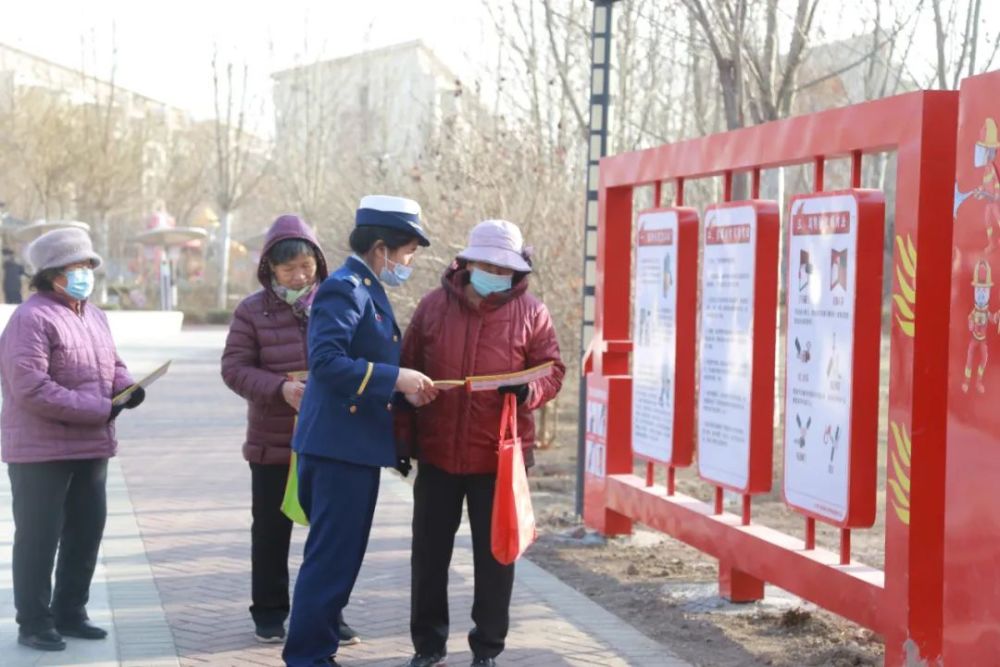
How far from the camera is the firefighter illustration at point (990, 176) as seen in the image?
5043 millimetres

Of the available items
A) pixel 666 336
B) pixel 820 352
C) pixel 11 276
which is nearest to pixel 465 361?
pixel 820 352

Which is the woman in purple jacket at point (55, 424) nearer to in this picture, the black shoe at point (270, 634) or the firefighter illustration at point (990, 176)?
the black shoe at point (270, 634)

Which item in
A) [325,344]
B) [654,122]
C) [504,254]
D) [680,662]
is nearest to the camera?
Result: [325,344]

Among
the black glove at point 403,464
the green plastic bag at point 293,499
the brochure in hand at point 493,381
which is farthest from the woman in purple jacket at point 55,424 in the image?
the brochure in hand at point 493,381

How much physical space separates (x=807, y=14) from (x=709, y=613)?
581 cm

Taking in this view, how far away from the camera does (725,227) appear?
755 centimetres

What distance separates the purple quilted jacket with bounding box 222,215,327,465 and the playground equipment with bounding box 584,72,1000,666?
211 centimetres

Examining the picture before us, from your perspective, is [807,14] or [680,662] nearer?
[680,662]

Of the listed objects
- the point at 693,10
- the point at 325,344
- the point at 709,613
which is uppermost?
the point at 693,10

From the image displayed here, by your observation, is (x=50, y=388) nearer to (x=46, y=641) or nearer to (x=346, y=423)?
(x=46, y=641)

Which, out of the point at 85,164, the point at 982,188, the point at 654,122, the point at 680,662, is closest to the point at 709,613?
the point at 680,662

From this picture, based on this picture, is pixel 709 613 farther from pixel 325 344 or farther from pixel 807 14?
pixel 807 14

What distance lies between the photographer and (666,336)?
8.46 metres

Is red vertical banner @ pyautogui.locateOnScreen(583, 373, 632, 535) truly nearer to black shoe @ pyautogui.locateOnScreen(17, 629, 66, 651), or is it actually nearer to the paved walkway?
the paved walkway
